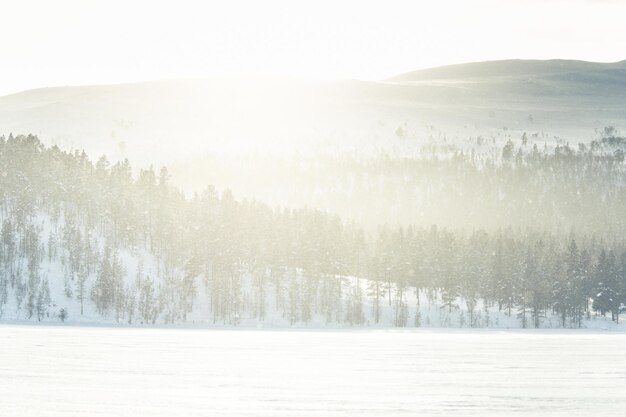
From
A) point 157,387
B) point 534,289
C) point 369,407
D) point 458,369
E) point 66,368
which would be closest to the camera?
point 369,407

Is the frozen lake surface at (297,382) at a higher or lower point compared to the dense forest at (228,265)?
higher

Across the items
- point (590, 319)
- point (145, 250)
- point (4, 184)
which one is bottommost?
point (590, 319)

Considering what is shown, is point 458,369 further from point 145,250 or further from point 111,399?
point 145,250

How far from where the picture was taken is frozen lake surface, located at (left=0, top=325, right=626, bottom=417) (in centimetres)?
3319

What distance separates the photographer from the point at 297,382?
4156 cm

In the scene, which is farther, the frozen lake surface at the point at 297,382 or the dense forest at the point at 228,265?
the dense forest at the point at 228,265

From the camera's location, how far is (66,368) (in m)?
45.2

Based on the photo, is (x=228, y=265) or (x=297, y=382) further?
(x=228, y=265)

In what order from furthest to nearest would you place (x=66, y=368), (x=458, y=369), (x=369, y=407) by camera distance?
(x=458, y=369)
(x=66, y=368)
(x=369, y=407)

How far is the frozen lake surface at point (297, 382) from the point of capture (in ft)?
109

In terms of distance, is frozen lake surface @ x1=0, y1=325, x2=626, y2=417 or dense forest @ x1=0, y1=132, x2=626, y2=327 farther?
dense forest @ x1=0, y1=132, x2=626, y2=327

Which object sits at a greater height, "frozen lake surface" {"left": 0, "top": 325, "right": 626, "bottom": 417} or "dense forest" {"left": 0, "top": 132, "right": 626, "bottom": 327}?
"frozen lake surface" {"left": 0, "top": 325, "right": 626, "bottom": 417}

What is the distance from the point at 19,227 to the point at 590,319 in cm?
11826

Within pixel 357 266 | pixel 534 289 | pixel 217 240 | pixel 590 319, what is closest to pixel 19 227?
pixel 217 240
